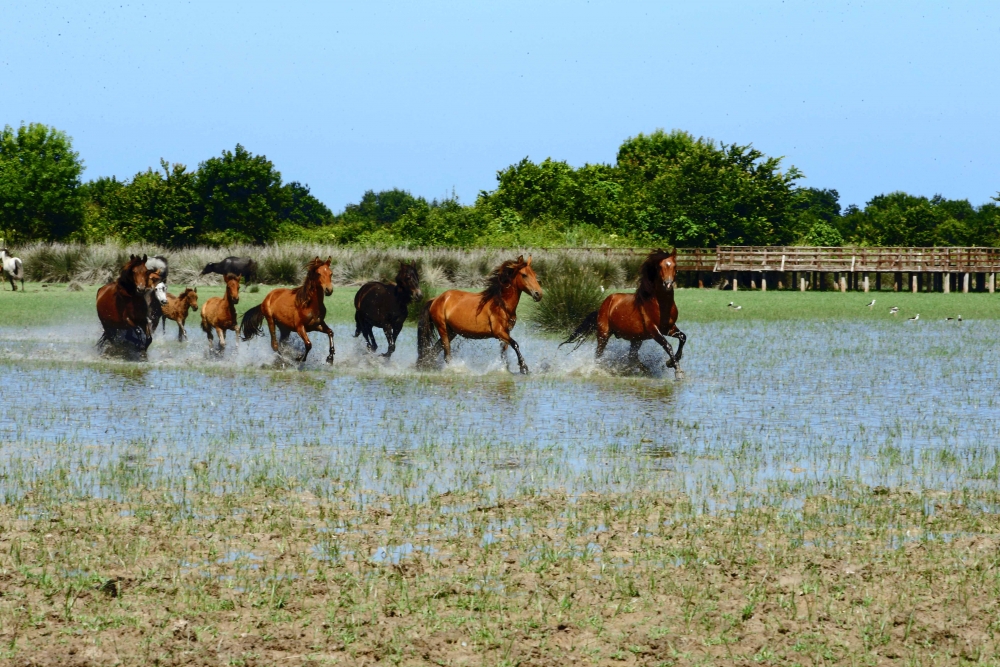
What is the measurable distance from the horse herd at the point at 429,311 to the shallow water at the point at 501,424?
0.52 metres

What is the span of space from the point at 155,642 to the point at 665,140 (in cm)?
10903

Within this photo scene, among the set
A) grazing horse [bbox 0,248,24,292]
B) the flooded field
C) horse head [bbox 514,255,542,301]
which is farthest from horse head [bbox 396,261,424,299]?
grazing horse [bbox 0,248,24,292]

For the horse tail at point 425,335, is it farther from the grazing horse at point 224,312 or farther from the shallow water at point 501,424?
the grazing horse at point 224,312

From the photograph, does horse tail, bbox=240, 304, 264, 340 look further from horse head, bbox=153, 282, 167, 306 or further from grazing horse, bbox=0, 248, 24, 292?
grazing horse, bbox=0, 248, 24, 292

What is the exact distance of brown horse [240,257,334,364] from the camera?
1917 centimetres

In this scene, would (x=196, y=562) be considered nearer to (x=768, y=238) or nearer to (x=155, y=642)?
(x=155, y=642)

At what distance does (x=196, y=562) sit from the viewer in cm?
712

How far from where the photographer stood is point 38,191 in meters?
79.6

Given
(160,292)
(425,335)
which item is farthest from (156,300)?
(425,335)

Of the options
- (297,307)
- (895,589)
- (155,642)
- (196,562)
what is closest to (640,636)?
(895,589)

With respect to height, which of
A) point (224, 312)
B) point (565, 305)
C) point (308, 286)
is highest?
point (308, 286)

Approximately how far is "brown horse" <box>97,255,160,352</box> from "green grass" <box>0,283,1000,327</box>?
29.7 feet

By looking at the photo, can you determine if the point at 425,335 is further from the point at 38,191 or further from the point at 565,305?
the point at 38,191

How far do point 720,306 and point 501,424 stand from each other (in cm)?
2859
